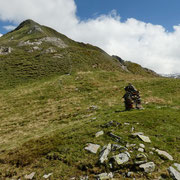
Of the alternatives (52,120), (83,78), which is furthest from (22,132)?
(83,78)

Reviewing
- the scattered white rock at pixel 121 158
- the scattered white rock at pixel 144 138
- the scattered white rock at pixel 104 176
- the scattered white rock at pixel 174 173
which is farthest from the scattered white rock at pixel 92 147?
the scattered white rock at pixel 174 173

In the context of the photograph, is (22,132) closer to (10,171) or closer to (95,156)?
(10,171)

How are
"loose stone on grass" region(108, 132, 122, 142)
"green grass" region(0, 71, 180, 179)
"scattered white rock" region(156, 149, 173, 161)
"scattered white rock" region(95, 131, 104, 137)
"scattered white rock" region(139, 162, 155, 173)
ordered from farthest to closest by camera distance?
"scattered white rock" region(95, 131, 104, 137)
"loose stone on grass" region(108, 132, 122, 142)
"green grass" region(0, 71, 180, 179)
"scattered white rock" region(156, 149, 173, 161)
"scattered white rock" region(139, 162, 155, 173)

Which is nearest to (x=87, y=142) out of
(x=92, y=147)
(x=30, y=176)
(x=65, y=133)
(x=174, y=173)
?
(x=92, y=147)

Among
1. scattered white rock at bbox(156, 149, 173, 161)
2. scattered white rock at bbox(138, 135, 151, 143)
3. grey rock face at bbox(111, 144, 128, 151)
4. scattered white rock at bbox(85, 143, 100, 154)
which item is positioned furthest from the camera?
scattered white rock at bbox(138, 135, 151, 143)

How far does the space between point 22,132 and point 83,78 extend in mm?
29879

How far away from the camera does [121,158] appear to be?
24.0 ft

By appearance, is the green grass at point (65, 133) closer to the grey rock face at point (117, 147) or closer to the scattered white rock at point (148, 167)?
the scattered white rock at point (148, 167)

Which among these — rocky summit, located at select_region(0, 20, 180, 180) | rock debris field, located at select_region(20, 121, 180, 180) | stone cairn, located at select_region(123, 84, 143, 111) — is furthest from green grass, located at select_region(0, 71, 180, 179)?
stone cairn, located at select_region(123, 84, 143, 111)

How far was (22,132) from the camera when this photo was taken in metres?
17.1

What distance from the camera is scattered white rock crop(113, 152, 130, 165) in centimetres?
711

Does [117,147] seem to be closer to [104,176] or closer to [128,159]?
[128,159]

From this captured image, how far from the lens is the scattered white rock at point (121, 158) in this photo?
7107 millimetres

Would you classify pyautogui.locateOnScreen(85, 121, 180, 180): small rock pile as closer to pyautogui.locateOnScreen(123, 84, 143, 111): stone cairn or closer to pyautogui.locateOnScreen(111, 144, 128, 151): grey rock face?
pyautogui.locateOnScreen(111, 144, 128, 151): grey rock face
